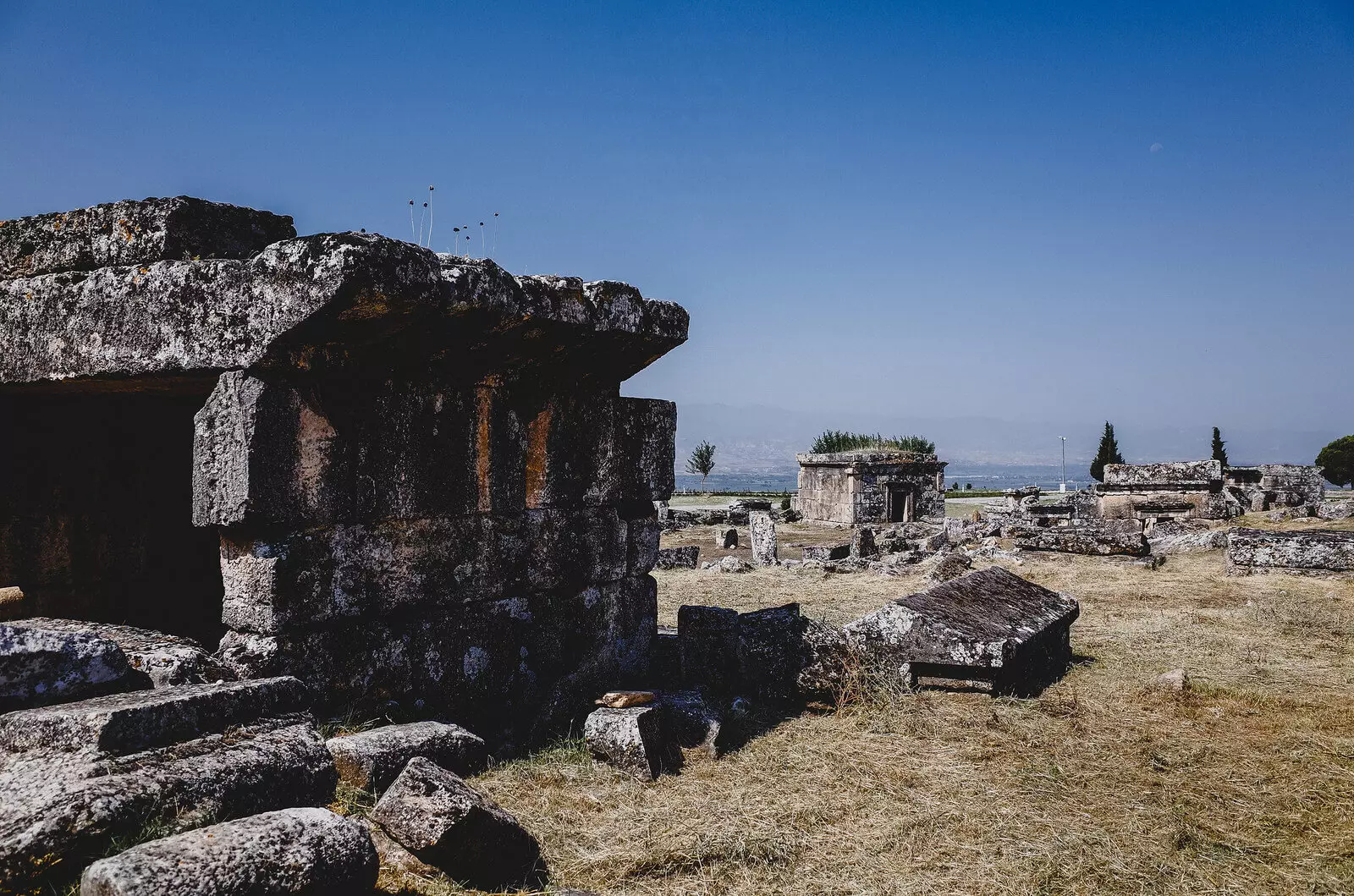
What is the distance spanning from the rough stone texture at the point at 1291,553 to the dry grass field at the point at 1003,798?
5.20m

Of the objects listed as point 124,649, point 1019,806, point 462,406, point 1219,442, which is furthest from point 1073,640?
point 1219,442

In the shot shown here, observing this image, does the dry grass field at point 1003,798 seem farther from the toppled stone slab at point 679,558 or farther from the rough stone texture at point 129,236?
the toppled stone slab at point 679,558

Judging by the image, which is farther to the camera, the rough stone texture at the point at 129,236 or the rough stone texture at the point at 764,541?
the rough stone texture at the point at 764,541

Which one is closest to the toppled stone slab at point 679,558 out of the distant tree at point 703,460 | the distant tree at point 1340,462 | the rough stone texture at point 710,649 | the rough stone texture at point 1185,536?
the rough stone texture at point 1185,536

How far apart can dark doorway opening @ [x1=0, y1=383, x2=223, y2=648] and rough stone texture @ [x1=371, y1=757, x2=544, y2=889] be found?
9.33 ft

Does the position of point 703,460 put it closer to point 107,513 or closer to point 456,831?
point 107,513

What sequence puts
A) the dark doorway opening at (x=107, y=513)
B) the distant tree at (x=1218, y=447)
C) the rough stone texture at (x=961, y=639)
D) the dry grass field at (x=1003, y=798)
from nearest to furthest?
the dry grass field at (x=1003, y=798) → the dark doorway opening at (x=107, y=513) → the rough stone texture at (x=961, y=639) → the distant tree at (x=1218, y=447)

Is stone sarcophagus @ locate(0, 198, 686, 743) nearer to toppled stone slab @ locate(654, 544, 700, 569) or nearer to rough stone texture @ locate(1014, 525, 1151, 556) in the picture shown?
toppled stone slab @ locate(654, 544, 700, 569)

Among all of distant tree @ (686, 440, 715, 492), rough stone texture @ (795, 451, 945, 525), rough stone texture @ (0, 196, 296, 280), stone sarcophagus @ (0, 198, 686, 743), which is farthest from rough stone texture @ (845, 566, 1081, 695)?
distant tree @ (686, 440, 715, 492)

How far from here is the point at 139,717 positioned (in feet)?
10.1

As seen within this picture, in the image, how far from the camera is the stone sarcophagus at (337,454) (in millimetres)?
4070

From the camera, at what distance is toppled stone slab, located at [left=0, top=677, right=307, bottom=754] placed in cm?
298

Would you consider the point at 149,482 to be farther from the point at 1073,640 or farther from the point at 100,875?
the point at 1073,640

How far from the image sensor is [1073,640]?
24.4 feet
